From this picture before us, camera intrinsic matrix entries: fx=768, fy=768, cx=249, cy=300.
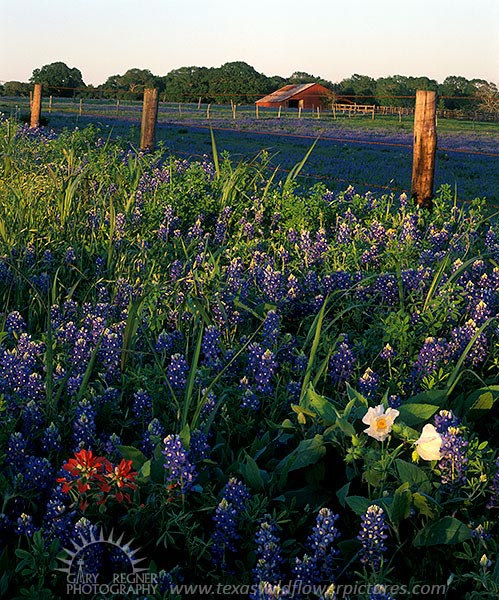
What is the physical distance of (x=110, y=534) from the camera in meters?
2.65

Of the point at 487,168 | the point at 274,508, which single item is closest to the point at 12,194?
the point at 274,508

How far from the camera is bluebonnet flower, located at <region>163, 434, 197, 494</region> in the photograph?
2.62 metres

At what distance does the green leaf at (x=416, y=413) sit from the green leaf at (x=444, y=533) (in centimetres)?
53

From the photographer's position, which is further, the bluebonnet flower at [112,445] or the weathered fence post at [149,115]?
the weathered fence post at [149,115]

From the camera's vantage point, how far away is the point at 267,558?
2.49 metres

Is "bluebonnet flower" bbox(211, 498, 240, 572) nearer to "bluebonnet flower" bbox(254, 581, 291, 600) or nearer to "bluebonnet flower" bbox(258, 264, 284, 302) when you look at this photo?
"bluebonnet flower" bbox(254, 581, 291, 600)

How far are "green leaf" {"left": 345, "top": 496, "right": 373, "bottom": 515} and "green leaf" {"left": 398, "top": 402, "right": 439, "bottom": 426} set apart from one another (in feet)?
1.70

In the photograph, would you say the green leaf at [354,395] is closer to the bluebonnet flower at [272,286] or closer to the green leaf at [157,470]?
the green leaf at [157,470]

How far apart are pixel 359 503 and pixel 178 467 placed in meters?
0.64

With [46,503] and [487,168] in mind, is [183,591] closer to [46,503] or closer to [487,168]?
[46,503]

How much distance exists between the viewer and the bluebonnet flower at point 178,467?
8.61 feet

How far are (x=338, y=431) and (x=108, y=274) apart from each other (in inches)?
116

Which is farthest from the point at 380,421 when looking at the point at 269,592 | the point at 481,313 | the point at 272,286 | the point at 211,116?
the point at 211,116

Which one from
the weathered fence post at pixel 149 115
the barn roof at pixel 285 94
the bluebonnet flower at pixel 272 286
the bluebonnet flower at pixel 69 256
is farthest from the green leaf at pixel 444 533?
the barn roof at pixel 285 94
